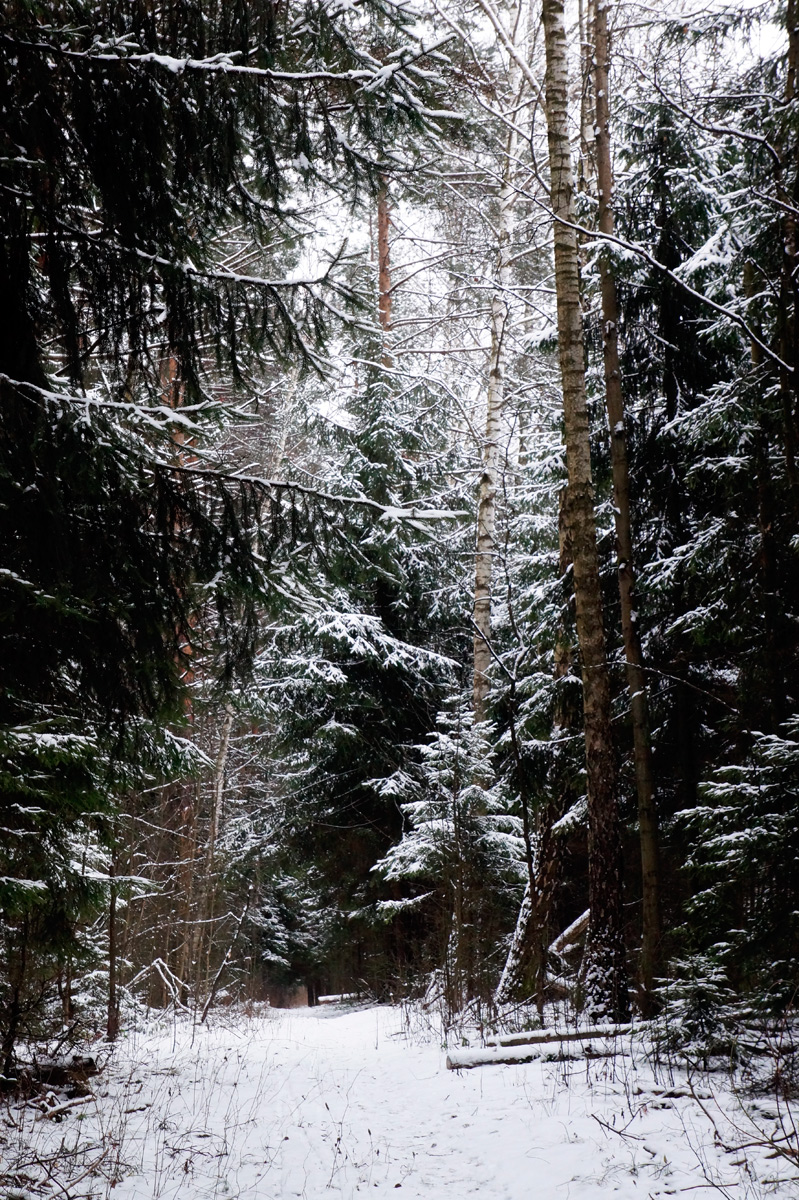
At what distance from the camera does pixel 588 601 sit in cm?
683

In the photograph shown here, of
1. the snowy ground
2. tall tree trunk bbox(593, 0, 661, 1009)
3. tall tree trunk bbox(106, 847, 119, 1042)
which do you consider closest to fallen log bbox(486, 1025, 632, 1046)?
the snowy ground

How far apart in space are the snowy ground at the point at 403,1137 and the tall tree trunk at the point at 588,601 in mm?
1062

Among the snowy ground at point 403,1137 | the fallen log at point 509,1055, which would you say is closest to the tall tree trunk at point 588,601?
the fallen log at point 509,1055

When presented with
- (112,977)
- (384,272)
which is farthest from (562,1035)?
(384,272)

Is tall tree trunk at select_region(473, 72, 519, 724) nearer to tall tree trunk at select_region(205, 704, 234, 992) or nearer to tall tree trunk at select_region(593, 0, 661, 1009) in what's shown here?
tall tree trunk at select_region(593, 0, 661, 1009)

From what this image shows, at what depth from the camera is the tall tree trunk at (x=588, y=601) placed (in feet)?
20.2

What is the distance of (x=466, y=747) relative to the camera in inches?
392

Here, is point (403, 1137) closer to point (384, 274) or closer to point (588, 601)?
point (588, 601)

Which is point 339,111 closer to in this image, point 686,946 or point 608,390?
point 608,390

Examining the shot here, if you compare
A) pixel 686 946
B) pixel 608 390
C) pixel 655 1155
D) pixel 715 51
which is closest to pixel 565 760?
pixel 686 946

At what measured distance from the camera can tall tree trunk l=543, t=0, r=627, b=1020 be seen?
20.2 ft

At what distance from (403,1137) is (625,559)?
5.01m

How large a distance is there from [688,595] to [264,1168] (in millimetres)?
5771

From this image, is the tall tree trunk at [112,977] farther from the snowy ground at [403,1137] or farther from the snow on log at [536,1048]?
the snow on log at [536,1048]
